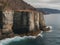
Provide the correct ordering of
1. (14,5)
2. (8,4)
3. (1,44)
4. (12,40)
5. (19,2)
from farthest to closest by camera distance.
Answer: (19,2) → (14,5) → (8,4) → (12,40) → (1,44)

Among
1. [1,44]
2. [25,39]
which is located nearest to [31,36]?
[25,39]

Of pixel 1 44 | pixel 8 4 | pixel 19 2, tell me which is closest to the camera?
pixel 1 44

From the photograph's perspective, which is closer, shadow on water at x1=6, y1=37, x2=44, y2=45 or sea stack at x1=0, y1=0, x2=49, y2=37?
shadow on water at x1=6, y1=37, x2=44, y2=45

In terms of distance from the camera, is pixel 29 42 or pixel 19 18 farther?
pixel 19 18

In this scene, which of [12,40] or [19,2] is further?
[19,2]

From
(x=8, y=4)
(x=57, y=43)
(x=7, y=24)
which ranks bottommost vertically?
(x=57, y=43)

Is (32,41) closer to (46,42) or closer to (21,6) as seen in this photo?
(46,42)

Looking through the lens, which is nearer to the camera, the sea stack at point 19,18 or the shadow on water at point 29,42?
the shadow on water at point 29,42

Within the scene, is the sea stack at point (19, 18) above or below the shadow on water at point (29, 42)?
above

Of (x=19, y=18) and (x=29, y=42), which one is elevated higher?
(x=19, y=18)

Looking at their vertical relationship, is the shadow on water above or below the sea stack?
below

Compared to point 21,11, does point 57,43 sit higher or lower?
lower
